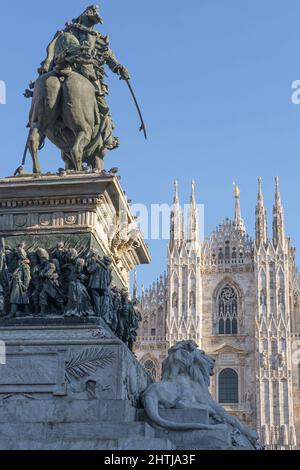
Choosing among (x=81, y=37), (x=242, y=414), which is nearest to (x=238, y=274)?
(x=242, y=414)

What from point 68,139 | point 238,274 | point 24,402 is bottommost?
point 24,402

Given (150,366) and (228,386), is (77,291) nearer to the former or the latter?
(228,386)

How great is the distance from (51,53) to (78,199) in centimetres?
193

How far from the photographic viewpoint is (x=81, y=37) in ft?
27.4

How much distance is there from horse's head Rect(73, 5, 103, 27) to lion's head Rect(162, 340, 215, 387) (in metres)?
3.66

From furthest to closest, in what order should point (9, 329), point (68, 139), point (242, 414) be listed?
point (242, 414) < point (68, 139) < point (9, 329)

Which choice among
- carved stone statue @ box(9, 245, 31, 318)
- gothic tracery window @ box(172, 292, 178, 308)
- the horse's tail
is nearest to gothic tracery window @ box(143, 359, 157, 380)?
gothic tracery window @ box(172, 292, 178, 308)

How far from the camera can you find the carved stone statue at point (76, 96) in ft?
25.4

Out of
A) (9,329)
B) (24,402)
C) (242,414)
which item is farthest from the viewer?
(242,414)

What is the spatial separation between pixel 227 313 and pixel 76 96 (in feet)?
122

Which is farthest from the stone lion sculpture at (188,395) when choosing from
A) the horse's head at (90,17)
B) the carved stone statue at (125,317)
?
the horse's head at (90,17)

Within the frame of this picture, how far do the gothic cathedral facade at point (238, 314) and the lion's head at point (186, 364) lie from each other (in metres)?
34.5

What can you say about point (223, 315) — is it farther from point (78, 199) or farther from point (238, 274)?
point (78, 199)

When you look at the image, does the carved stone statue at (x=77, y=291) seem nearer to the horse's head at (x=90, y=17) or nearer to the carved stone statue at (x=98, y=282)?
the carved stone statue at (x=98, y=282)
